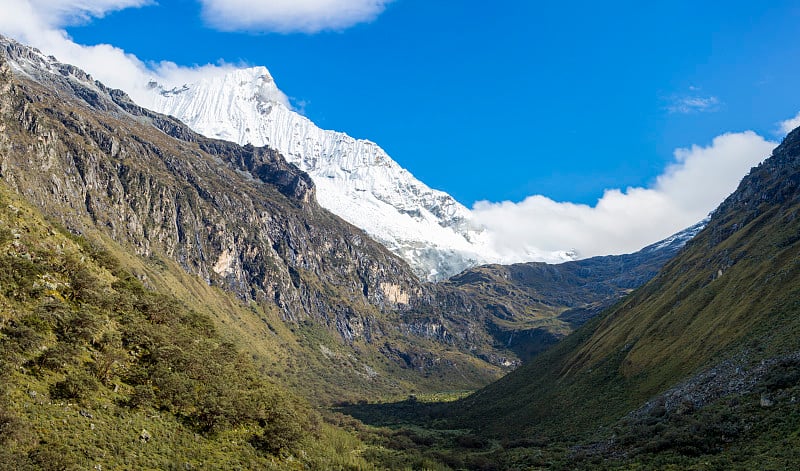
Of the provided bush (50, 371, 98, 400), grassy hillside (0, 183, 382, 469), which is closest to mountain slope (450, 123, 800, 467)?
grassy hillside (0, 183, 382, 469)

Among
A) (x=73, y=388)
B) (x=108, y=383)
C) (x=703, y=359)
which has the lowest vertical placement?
(x=108, y=383)

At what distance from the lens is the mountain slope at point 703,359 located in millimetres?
75438

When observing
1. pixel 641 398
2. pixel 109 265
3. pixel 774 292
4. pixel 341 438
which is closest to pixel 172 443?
pixel 109 265

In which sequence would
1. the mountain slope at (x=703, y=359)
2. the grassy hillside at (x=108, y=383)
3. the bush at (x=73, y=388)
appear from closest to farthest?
1. the grassy hillside at (x=108, y=383)
2. the bush at (x=73, y=388)
3. the mountain slope at (x=703, y=359)

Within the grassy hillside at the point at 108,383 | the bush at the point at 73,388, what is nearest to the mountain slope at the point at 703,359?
the grassy hillside at the point at 108,383

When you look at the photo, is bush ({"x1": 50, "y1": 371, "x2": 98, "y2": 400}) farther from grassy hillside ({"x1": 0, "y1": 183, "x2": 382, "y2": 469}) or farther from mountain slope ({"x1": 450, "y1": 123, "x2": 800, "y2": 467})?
mountain slope ({"x1": 450, "y1": 123, "x2": 800, "y2": 467})

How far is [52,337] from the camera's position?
6888cm

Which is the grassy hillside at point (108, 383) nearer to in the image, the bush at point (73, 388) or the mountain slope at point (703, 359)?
the bush at point (73, 388)

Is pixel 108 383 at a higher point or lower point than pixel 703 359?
lower

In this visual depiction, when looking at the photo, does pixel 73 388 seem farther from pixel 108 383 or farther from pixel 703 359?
pixel 703 359

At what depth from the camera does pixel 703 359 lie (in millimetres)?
108562

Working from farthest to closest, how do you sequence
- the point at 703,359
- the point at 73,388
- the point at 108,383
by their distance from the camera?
the point at 703,359 < the point at 108,383 < the point at 73,388

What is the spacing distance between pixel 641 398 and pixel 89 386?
372ft

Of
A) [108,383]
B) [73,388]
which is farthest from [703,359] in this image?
[73,388]
